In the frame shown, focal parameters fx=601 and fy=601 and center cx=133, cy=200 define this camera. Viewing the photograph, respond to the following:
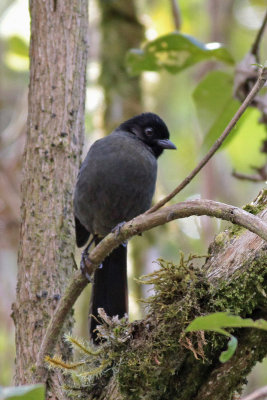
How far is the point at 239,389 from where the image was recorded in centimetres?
221

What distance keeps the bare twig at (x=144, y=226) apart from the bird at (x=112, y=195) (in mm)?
781

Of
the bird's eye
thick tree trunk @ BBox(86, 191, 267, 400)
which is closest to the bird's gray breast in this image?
the bird's eye

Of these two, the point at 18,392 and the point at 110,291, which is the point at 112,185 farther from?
the point at 18,392

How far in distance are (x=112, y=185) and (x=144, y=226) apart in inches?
48.8

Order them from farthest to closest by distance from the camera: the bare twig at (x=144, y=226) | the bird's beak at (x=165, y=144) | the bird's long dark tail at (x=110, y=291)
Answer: the bird's beak at (x=165, y=144) < the bird's long dark tail at (x=110, y=291) < the bare twig at (x=144, y=226)

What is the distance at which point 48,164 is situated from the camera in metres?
3.00

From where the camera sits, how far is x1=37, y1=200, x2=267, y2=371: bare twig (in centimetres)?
184

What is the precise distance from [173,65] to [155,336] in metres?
2.04

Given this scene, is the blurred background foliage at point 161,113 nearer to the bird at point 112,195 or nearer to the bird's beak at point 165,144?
the bird's beak at point 165,144

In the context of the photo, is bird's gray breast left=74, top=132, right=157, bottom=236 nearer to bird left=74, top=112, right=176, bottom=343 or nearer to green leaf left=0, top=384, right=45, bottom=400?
bird left=74, top=112, right=176, bottom=343

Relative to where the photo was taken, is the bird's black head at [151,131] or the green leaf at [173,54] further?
the bird's black head at [151,131]

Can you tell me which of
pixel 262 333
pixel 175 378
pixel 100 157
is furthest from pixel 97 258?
pixel 100 157

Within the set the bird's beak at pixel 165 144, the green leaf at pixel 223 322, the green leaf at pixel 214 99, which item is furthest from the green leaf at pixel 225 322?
the bird's beak at pixel 165 144

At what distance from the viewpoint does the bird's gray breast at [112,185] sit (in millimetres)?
3381
